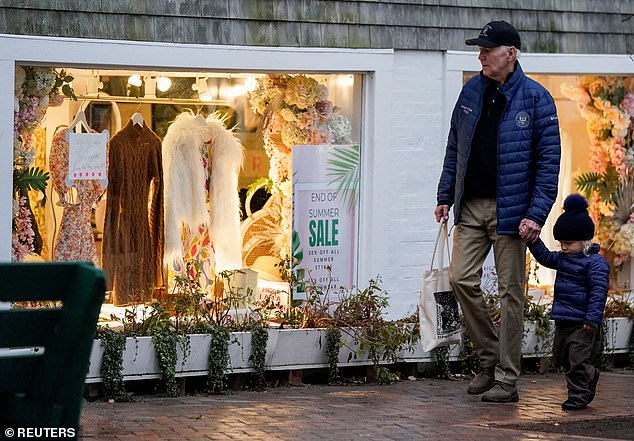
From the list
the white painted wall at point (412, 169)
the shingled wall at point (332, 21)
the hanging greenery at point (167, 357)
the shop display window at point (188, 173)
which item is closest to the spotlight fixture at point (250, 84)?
the shop display window at point (188, 173)

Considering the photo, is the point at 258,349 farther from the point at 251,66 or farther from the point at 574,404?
the point at 574,404

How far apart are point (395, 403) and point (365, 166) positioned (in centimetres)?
197

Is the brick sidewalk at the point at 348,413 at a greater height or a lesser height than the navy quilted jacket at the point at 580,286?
lesser

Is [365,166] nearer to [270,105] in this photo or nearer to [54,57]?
[270,105]

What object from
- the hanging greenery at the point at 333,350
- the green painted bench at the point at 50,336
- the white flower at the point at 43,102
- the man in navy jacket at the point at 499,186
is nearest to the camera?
the green painted bench at the point at 50,336

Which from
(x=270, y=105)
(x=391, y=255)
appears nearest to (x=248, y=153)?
(x=270, y=105)

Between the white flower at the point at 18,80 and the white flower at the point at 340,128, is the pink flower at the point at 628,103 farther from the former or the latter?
the white flower at the point at 18,80

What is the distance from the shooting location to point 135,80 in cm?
864

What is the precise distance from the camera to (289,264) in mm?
9055

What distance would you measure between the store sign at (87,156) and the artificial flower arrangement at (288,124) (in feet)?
3.69

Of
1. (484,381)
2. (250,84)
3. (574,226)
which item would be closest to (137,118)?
(250,84)

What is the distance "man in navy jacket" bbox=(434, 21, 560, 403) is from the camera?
773 cm

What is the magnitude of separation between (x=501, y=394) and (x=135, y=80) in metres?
3.09

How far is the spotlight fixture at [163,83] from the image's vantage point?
8719mm
